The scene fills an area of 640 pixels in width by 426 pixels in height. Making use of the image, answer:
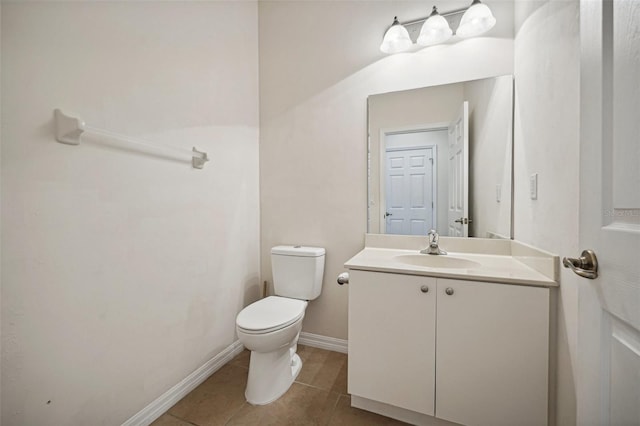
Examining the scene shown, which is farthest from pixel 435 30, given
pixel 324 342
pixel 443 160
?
pixel 324 342

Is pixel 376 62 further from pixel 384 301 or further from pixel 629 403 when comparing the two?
pixel 629 403

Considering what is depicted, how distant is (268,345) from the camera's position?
136 centimetres

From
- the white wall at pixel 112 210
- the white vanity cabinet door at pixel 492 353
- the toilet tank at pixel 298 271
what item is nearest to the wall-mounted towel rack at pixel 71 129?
the white wall at pixel 112 210

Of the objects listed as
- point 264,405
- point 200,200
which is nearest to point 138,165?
point 200,200

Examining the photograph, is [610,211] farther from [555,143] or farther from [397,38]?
[397,38]

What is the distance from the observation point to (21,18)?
2.80 ft

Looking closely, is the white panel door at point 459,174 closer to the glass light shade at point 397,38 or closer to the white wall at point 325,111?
the white wall at point 325,111

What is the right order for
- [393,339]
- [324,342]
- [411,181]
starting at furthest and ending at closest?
[324,342], [411,181], [393,339]

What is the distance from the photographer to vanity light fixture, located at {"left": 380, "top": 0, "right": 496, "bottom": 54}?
1428 mm

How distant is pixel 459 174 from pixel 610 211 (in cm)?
110

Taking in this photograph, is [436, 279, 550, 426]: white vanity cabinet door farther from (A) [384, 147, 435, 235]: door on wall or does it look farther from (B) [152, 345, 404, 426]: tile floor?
(A) [384, 147, 435, 235]: door on wall

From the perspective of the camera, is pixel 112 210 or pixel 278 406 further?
pixel 278 406

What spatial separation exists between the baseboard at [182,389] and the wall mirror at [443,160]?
132 cm

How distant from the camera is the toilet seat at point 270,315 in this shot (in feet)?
4.42
